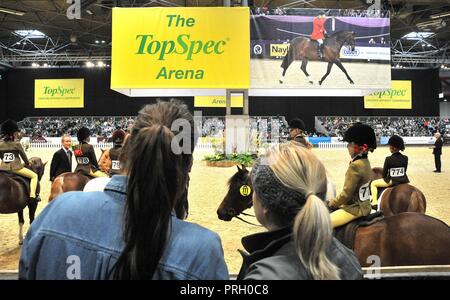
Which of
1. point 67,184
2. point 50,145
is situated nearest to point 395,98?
point 50,145

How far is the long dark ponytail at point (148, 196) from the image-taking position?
83 cm

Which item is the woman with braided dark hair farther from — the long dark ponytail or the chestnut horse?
the chestnut horse

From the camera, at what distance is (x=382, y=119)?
80.2 feet

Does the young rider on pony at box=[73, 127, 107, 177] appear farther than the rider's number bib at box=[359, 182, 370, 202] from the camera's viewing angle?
Yes

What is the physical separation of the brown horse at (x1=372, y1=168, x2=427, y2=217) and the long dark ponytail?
3930 millimetres

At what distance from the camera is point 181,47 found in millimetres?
9016

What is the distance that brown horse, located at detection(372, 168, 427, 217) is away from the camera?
4.12 metres

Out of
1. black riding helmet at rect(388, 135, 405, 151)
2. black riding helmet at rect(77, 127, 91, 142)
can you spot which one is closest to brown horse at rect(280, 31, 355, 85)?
black riding helmet at rect(388, 135, 405, 151)

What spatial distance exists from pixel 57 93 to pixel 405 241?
84.6 ft

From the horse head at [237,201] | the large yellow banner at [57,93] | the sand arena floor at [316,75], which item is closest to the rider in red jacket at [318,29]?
the sand arena floor at [316,75]

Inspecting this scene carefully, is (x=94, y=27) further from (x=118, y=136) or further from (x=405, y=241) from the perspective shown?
(x=405, y=241)
